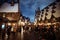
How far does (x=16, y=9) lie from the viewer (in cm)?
1997

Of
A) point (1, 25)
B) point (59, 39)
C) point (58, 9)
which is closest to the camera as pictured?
point (59, 39)

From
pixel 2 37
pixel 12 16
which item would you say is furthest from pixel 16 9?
pixel 2 37

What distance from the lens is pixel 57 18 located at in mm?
19000

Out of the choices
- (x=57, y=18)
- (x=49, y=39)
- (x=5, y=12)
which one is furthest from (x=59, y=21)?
(x=49, y=39)

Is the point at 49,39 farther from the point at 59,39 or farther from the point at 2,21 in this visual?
the point at 2,21

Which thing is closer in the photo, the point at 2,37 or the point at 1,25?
the point at 2,37

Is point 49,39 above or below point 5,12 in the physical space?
below

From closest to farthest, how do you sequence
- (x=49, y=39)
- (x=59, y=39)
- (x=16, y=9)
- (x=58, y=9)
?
(x=49, y=39) < (x=59, y=39) < (x=58, y=9) < (x=16, y=9)

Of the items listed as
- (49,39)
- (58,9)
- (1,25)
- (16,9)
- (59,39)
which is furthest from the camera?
(16,9)

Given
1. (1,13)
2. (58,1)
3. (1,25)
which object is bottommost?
(1,25)

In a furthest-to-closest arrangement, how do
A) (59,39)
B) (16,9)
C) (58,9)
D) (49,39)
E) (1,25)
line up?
1. (16,9)
2. (58,9)
3. (1,25)
4. (59,39)
5. (49,39)

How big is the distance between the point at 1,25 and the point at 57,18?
332 inches

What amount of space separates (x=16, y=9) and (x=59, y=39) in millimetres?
9591

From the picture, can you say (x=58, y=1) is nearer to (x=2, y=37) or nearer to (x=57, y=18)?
(x=57, y=18)
